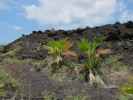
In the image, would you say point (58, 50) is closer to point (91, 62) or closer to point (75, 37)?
point (91, 62)

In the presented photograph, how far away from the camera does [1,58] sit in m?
39.1

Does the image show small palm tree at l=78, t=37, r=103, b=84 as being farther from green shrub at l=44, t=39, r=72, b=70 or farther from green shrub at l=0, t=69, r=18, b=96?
green shrub at l=0, t=69, r=18, b=96

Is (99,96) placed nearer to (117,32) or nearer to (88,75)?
(88,75)

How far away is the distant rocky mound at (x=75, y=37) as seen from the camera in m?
39.8

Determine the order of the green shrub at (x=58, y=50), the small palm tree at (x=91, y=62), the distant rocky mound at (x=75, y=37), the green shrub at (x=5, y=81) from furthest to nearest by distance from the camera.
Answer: the distant rocky mound at (x=75, y=37) → the green shrub at (x=58, y=50) → the small palm tree at (x=91, y=62) → the green shrub at (x=5, y=81)

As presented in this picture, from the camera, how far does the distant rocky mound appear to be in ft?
131

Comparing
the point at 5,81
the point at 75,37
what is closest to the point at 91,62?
the point at 5,81

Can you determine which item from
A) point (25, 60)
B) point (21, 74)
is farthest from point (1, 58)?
point (21, 74)

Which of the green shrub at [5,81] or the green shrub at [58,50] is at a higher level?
the green shrub at [58,50]

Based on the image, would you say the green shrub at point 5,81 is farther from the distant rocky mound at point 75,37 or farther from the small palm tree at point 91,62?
the distant rocky mound at point 75,37

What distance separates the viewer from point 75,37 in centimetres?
4506

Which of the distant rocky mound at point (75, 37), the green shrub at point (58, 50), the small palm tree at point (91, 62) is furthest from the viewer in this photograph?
the distant rocky mound at point (75, 37)

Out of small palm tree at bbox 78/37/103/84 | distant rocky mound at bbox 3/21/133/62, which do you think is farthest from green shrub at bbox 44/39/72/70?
distant rocky mound at bbox 3/21/133/62

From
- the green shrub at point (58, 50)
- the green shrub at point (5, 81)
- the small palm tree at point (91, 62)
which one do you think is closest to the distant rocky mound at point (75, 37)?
the green shrub at point (58, 50)
